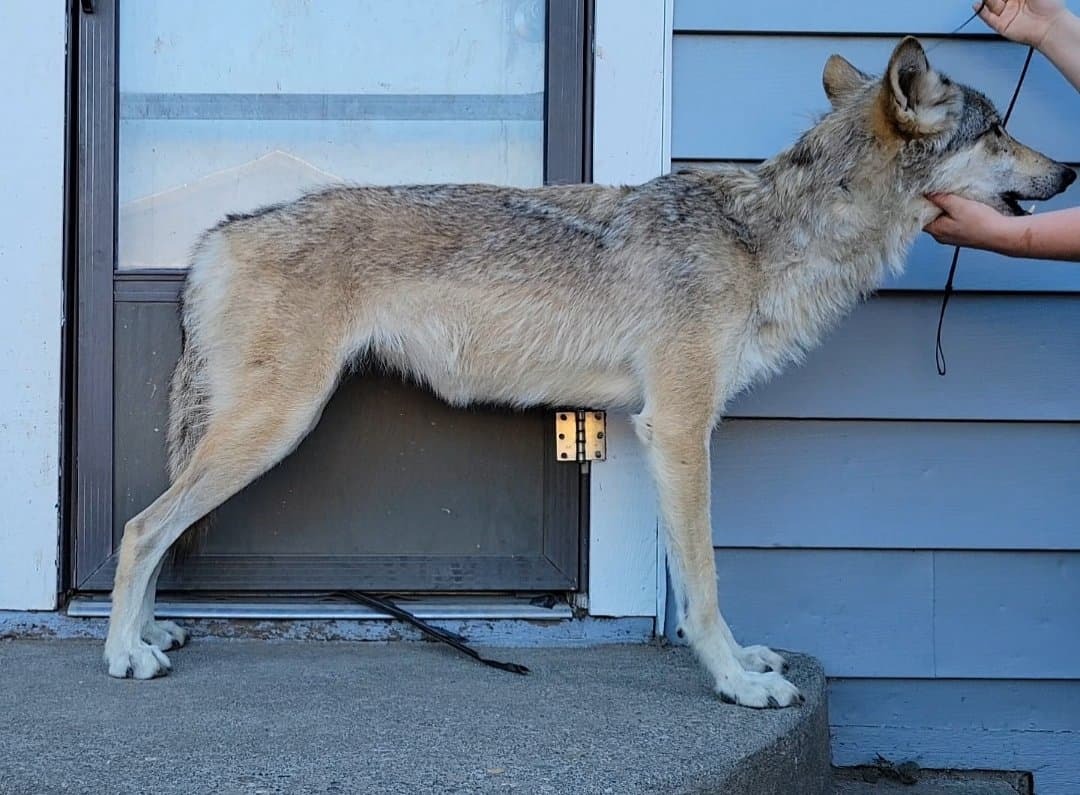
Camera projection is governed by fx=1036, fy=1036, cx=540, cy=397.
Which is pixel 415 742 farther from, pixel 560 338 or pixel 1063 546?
pixel 1063 546

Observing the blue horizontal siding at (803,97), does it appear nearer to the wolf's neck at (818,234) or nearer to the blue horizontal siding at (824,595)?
the wolf's neck at (818,234)

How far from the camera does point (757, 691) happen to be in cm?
283

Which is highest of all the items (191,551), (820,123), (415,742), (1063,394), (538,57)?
(538,57)

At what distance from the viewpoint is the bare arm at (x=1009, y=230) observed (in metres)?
2.81

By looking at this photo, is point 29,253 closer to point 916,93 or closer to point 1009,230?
point 916,93

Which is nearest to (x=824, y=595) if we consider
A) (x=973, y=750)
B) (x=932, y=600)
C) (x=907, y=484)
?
(x=932, y=600)

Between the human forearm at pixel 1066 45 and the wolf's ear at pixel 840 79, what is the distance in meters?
0.54

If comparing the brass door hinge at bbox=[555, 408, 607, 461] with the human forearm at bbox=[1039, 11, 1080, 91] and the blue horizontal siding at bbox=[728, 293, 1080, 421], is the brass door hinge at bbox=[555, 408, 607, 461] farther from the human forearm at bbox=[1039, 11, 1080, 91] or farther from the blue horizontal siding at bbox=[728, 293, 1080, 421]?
the human forearm at bbox=[1039, 11, 1080, 91]

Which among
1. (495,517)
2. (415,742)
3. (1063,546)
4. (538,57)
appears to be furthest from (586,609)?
(538,57)

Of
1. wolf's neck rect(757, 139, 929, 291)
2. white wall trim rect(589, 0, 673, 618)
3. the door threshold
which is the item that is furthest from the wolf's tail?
wolf's neck rect(757, 139, 929, 291)

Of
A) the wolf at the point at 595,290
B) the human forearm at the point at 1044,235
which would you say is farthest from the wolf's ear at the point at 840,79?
the human forearm at the point at 1044,235

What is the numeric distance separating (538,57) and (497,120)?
252mm

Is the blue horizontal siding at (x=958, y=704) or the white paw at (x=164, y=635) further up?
the white paw at (x=164, y=635)

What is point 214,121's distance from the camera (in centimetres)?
352
